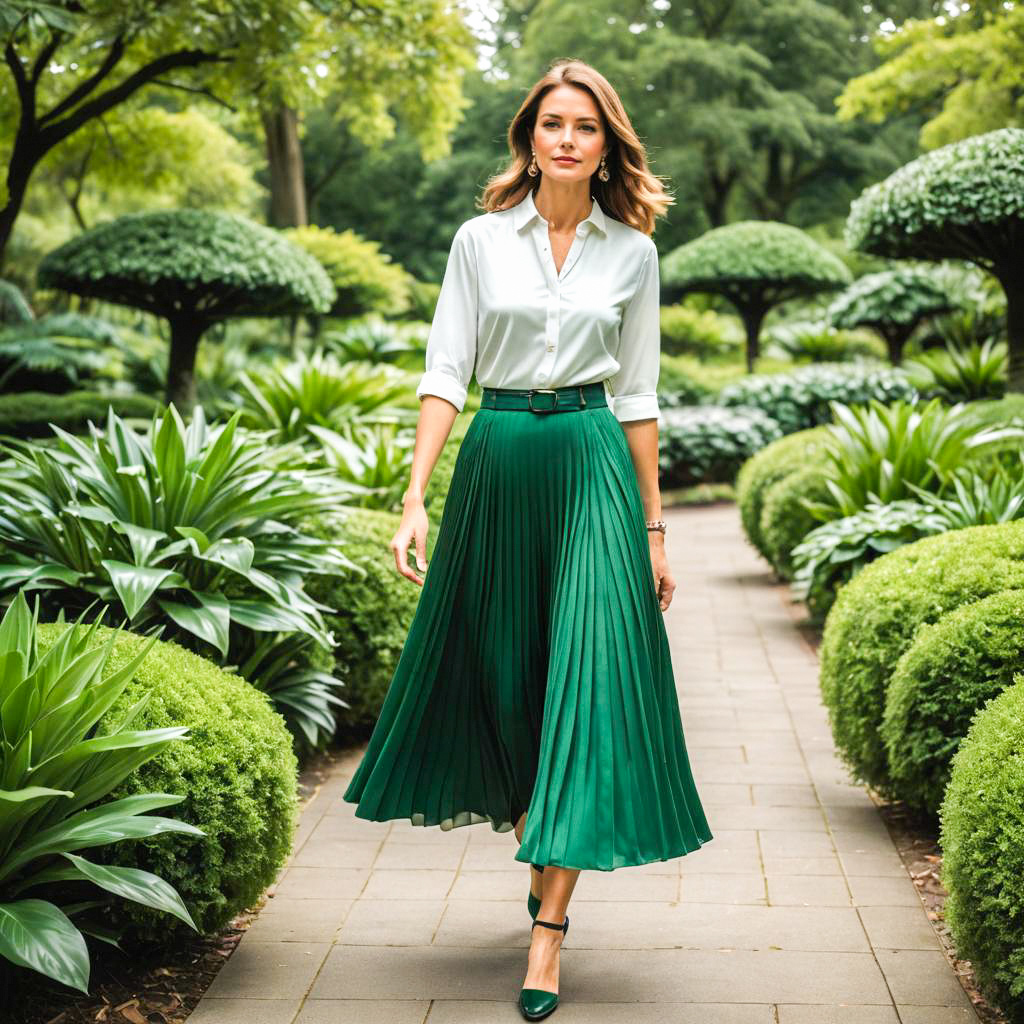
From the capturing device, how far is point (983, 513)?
5.64 m

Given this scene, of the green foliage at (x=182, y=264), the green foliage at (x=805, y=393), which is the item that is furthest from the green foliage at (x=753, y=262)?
the green foliage at (x=182, y=264)

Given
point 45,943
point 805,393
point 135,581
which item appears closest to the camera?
point 45,943

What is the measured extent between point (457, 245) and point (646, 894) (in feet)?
6.24

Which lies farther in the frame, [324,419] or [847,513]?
[324,419]

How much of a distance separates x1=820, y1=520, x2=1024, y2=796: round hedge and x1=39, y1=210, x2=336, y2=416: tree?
220 inches

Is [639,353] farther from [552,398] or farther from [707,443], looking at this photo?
[707,443]

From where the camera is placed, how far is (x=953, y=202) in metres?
8.84

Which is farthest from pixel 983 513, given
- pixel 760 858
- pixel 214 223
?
pixel 214 223

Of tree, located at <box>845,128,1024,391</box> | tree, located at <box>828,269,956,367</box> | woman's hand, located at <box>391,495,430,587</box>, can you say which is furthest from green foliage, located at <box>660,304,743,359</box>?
woman's hand, located at <box>391,495,430,587</box>

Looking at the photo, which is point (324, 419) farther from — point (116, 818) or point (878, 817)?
point (116, 818)

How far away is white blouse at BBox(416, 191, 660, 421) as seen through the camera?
3.05 meters

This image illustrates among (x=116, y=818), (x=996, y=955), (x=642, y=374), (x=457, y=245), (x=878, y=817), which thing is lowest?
(x=878, y=817)

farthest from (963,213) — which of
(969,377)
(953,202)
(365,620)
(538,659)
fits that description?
(538,659)

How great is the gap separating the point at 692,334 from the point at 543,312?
2159 cm
